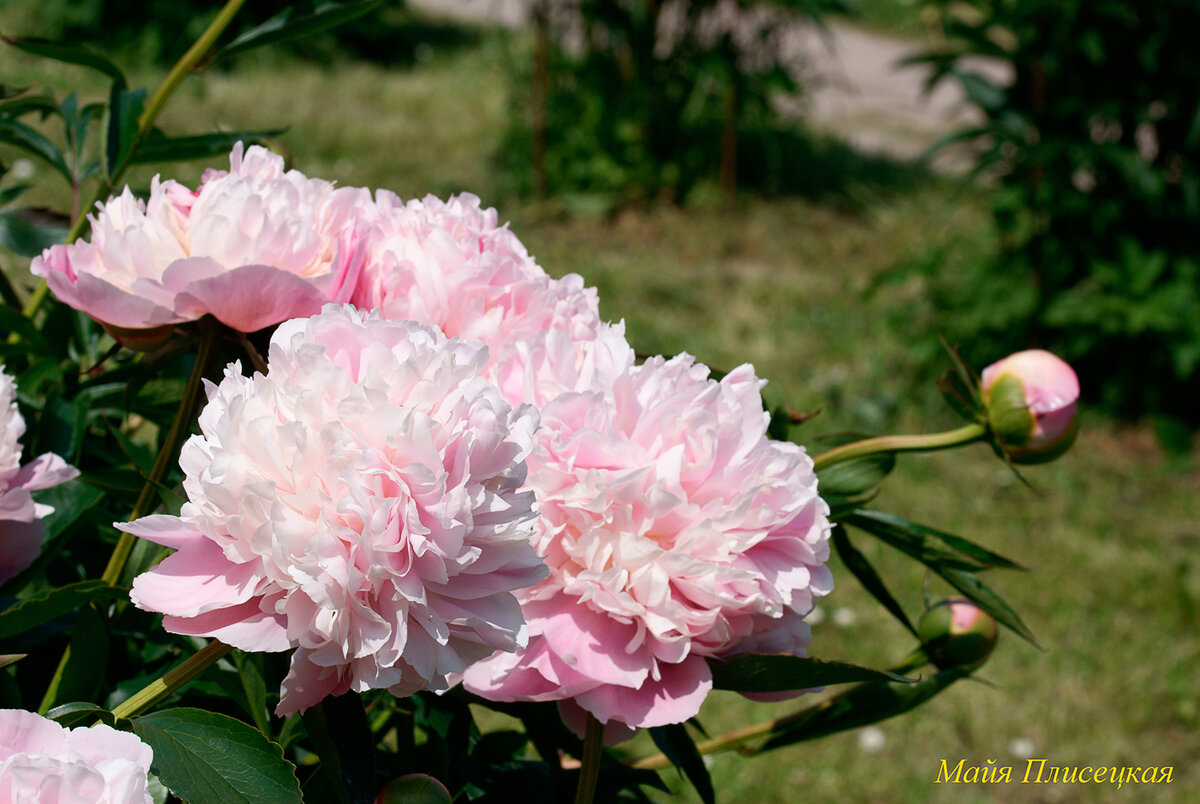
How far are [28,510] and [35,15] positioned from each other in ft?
19.5

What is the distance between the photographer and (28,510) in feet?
1.65

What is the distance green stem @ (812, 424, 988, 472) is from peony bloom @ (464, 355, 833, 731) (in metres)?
0.14

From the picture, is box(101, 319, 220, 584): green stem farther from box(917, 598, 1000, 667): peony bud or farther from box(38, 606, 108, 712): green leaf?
box(917, 598, 1000, 667): peony bud

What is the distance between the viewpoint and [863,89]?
7.01 meters

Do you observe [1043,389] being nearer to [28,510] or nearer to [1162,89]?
[28,510]

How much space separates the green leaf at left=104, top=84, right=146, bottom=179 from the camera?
69 centimetres

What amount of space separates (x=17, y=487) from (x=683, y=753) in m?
0.34

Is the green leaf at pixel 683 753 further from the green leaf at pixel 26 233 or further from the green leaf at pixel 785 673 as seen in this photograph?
the green leaf at pixel 26 233

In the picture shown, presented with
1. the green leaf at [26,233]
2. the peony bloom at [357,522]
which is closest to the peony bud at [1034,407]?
the peony bloom at [357,522]

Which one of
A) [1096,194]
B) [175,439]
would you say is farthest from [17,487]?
[1096,194]

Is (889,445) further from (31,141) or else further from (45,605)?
(31,141)

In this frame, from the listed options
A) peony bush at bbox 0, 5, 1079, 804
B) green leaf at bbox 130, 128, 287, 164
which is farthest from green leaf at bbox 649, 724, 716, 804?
green leaf at bbox 130, 128, 287, 164

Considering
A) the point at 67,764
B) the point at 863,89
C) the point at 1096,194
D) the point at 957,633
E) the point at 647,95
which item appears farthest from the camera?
the point at 863,89

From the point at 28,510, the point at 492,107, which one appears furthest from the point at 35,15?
the point at 28,510
